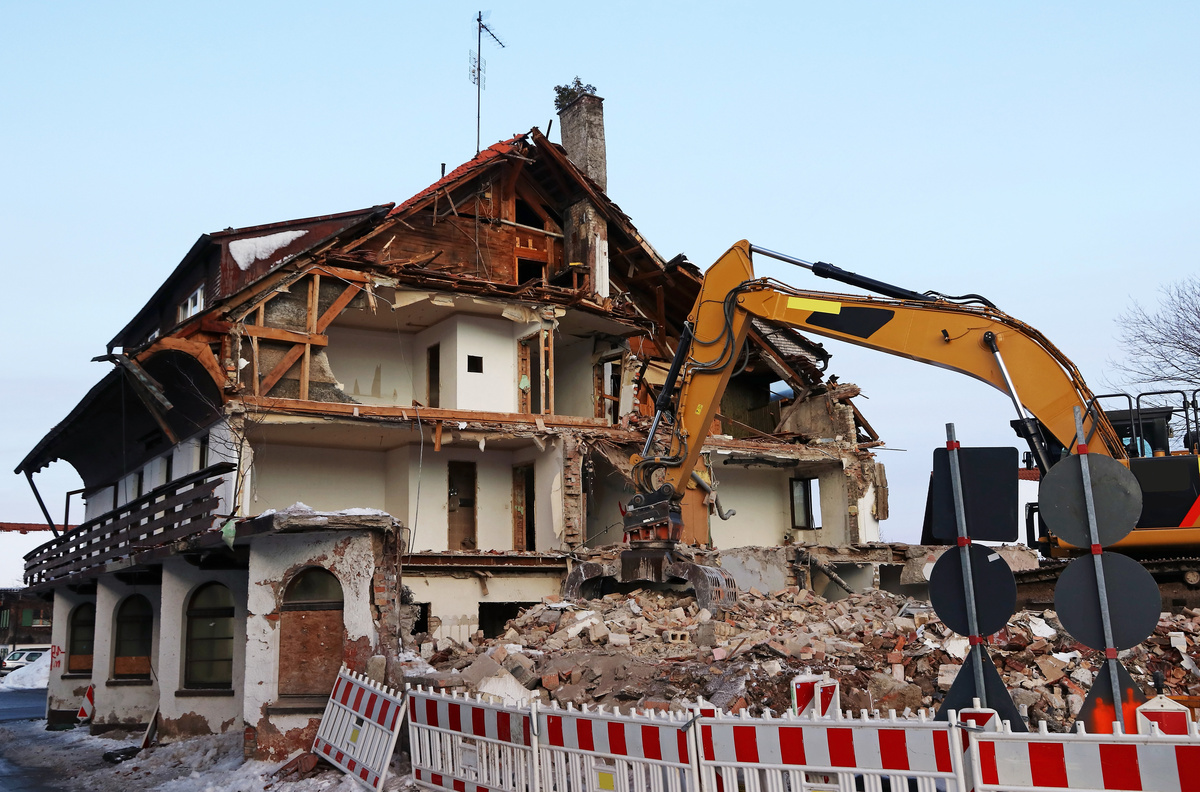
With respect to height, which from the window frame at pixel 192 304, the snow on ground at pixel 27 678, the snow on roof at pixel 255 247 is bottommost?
the snow on ground at pixel 27 678

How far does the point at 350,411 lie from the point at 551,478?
15.4 ft

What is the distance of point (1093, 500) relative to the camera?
6289 mm

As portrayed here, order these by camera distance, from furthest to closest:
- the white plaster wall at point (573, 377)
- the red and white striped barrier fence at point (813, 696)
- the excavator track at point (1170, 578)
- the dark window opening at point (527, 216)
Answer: the white plaster wall at point (573, 377) → the dark window opening at point (527, 216) → the excavator track at point (1170, 578) → the red and white striped barrier fence at point (813, 696)

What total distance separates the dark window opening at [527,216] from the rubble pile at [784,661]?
13.7 metres

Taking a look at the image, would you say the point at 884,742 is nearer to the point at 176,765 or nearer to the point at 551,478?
the point at 176,765

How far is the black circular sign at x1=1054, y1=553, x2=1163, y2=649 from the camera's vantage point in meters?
6.07

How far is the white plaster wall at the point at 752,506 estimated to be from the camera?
28281mm

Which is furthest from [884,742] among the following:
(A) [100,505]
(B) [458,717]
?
(A) [100,505]

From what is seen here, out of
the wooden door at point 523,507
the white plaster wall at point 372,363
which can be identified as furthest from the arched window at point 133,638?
the wooden door at point 523,507

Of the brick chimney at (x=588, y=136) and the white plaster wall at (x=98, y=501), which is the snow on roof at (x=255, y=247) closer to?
the brick chimney at (x=588, y=136)

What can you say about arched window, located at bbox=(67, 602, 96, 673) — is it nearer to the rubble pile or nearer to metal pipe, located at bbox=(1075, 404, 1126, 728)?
the rubble pile

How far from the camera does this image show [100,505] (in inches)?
1149

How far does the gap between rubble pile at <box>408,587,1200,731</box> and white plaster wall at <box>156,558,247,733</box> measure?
3.17m

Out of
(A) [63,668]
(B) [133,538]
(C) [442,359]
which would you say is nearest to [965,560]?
(B) [133,538]
